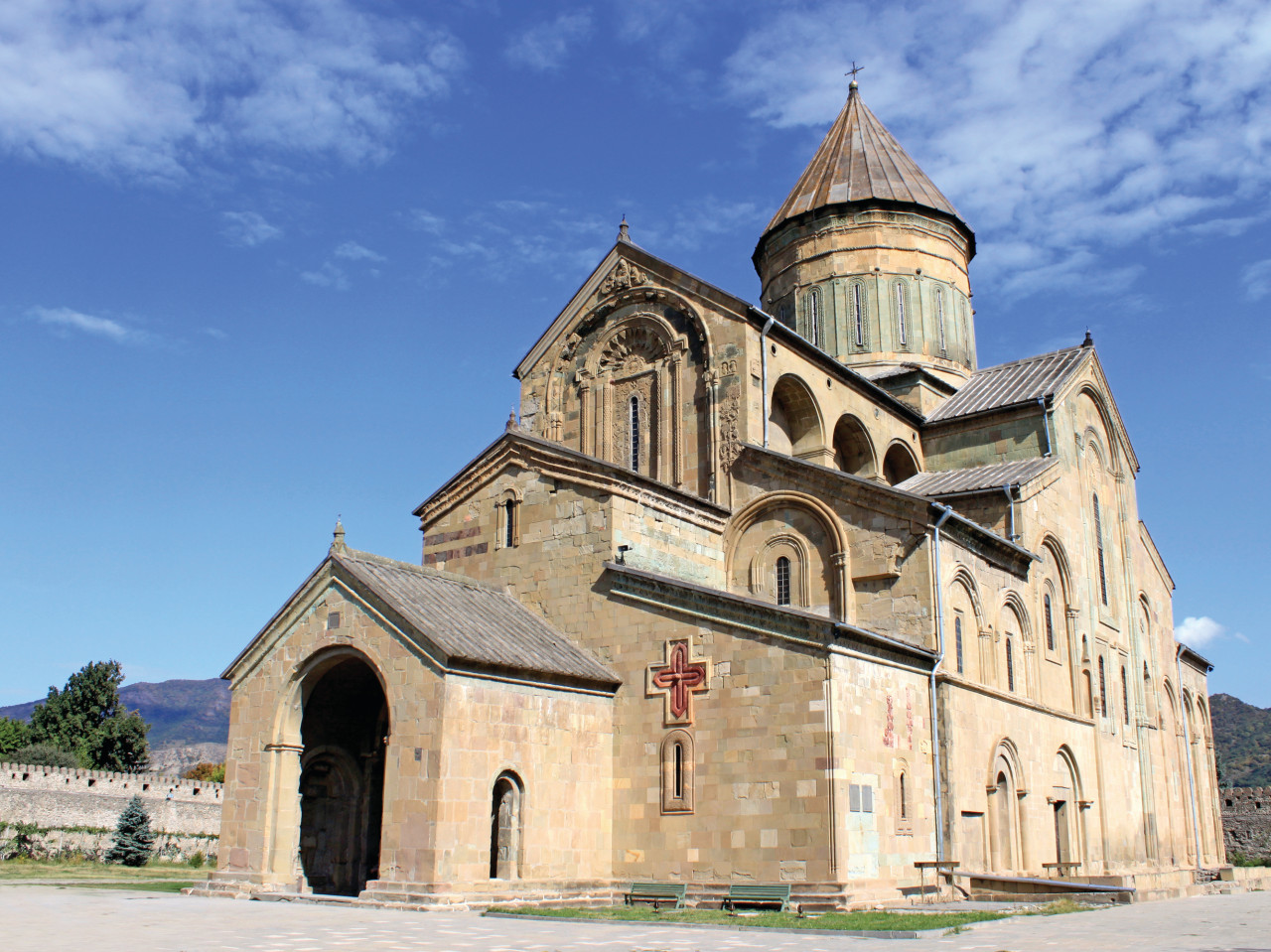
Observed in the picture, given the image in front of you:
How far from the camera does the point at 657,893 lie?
1716cm

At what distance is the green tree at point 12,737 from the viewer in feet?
166

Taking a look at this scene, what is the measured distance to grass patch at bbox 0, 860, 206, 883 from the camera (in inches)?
899

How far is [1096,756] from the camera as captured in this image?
24.5 metres

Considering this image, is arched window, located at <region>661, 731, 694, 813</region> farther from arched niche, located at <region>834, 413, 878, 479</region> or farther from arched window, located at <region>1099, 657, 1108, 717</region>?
arched window, located at <region>1099, 657, 1108, 717</region>

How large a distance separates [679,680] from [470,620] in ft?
11.6

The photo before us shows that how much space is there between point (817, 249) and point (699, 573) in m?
13.4

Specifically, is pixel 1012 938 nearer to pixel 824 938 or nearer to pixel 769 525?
pixel 824 938

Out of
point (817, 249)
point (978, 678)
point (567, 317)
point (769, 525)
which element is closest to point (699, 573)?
point (769, 525)

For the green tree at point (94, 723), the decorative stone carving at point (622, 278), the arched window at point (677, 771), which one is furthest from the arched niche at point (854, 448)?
the green tree at point (94, 723)

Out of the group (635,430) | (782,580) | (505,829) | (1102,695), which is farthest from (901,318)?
(505,829)

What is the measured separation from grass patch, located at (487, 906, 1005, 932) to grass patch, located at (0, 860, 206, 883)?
11.7 metres

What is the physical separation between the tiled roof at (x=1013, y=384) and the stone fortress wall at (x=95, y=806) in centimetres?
2542

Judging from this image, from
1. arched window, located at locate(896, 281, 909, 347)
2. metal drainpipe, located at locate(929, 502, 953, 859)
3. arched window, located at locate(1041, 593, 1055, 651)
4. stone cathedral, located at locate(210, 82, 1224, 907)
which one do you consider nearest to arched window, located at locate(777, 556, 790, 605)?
stone cathedral, located at locate(210, 82, 1224, 907)

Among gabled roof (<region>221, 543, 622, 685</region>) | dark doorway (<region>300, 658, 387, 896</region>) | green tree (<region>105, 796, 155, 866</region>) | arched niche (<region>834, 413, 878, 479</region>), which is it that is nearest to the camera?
gabled roof (<region>221, 543, 622, 685</region>)
